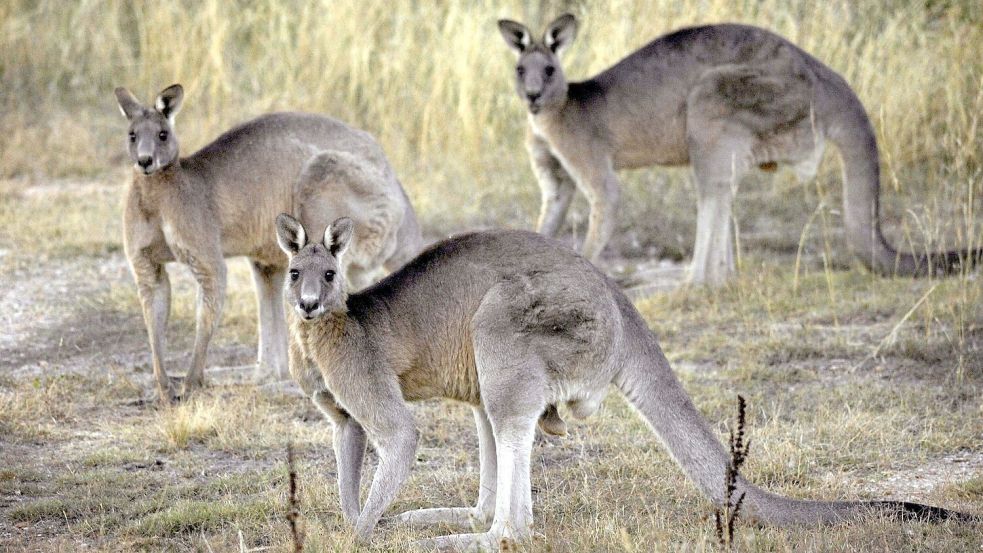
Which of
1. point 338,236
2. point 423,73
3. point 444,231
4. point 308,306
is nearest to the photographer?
point 308,306

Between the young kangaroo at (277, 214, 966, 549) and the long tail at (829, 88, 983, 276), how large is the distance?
3.47 m

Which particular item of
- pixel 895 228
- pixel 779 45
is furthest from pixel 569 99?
pixel 895 228

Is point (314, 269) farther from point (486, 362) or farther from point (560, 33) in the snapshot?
point (560, 33)

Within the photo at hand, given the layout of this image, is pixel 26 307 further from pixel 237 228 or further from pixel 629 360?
pixel 629 360

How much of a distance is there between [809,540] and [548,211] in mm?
4451

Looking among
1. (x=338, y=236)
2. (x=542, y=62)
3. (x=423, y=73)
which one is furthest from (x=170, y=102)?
(x=423, y=73)

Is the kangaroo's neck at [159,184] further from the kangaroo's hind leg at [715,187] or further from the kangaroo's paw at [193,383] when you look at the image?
the kangaroo's hind leg at [715,187]

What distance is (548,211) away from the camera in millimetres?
8312

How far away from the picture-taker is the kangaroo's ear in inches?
180

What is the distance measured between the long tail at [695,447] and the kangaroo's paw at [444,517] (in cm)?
73

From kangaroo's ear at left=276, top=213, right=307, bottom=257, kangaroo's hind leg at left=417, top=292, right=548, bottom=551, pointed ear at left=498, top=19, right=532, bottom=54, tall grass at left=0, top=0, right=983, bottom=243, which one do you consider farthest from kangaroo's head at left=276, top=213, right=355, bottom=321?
tall grass at left=0, top=0, right=983, bottom=243

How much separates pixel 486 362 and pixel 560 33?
4.28m

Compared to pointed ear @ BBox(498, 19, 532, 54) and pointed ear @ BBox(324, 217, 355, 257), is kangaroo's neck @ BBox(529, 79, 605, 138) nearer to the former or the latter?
pointed ear @ BBox(498, 19, 532, 54)

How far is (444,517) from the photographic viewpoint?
4680 millimetres
